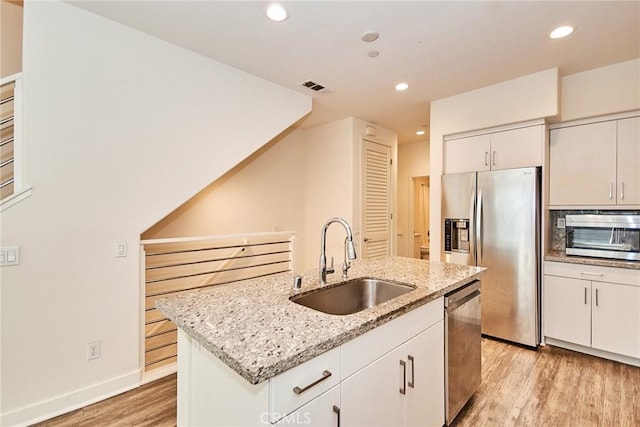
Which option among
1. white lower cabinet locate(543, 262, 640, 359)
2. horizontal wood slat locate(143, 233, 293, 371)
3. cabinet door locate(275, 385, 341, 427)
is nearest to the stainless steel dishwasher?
cabinet door locate(275, 385, 341, 427)

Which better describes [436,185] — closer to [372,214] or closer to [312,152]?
[372,214]

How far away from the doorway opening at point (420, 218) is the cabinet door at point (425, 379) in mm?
4345

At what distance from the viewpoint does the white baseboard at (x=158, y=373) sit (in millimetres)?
2361

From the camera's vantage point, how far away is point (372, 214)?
14.6 feet

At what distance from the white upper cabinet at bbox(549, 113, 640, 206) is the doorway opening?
2857mm

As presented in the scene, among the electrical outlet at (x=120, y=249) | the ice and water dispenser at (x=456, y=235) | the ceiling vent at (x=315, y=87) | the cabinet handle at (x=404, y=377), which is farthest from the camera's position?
the ice and water dispenser at (x=456, y=235)

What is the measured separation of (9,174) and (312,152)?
3.41m

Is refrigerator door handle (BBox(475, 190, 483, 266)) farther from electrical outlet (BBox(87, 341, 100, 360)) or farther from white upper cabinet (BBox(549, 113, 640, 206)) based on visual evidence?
electrical outlet (BBox(87, 341, 100, 360))

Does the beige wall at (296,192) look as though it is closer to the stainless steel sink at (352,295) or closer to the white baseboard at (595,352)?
the stainless steel sink at (352,295)

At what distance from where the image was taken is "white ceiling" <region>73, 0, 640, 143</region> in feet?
6.46

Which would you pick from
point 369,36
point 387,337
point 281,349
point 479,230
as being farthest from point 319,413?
point 479,230

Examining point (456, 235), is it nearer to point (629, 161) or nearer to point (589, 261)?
point (589, 261)

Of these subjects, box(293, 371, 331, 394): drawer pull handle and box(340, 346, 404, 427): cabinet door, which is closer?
box(293, 371, 331, 394): drawer pull handle

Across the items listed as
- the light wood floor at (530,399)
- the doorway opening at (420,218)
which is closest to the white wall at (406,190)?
the doorway opening at (420,218)
